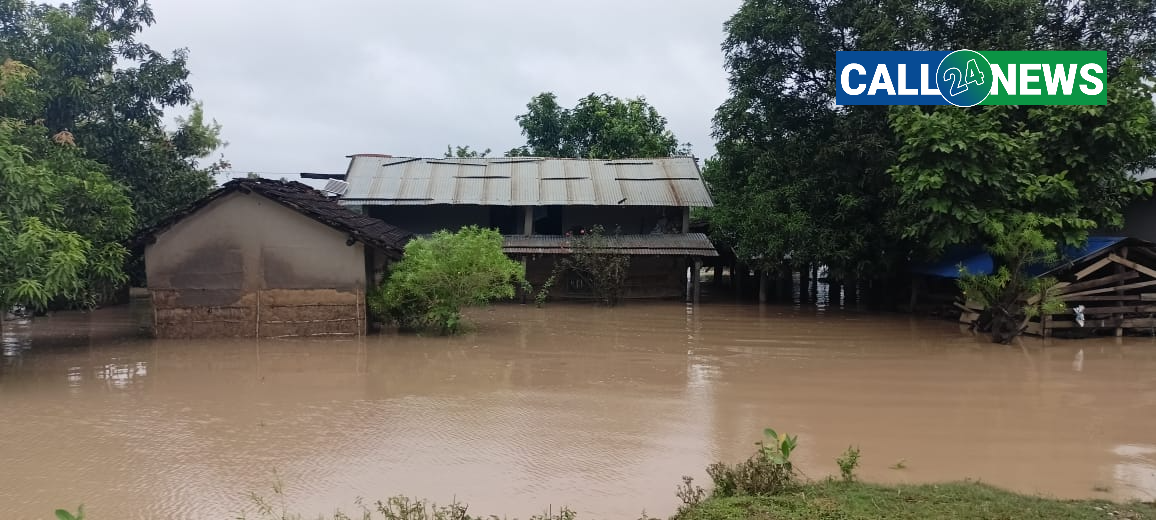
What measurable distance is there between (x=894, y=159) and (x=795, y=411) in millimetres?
9123

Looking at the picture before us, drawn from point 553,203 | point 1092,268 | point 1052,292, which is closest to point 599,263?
point 553,203

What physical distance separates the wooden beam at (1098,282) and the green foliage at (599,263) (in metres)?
9.51

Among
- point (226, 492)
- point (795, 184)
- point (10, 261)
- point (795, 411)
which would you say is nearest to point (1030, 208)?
point (795, 184)

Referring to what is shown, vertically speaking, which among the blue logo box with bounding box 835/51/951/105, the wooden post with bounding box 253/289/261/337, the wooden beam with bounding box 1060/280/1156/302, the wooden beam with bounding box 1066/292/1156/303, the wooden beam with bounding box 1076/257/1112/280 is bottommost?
the wooden post with bounding box 253/289/261/337

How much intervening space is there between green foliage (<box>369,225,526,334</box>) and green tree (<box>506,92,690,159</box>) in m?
14.2

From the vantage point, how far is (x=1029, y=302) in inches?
518

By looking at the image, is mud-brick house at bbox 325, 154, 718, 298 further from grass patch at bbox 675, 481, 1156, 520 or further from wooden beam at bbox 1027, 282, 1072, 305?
grass patch at bbox 675, 481, 1156, 520

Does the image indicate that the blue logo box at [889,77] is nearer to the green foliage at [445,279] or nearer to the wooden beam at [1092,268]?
the wooden beam at [1092,268]

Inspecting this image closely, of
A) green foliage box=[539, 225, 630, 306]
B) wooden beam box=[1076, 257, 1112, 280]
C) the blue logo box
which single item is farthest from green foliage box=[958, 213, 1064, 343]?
green foliage box=[539, 225, 630, 306]

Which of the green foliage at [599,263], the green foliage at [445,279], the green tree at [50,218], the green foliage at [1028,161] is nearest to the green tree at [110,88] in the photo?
the green tree at [50,218]

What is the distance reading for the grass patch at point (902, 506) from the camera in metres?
4.64

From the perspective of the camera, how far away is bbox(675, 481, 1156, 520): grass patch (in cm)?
464

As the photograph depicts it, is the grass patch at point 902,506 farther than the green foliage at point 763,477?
No

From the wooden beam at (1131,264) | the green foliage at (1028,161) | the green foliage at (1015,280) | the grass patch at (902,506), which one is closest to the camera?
the grass patch at (902,506)
